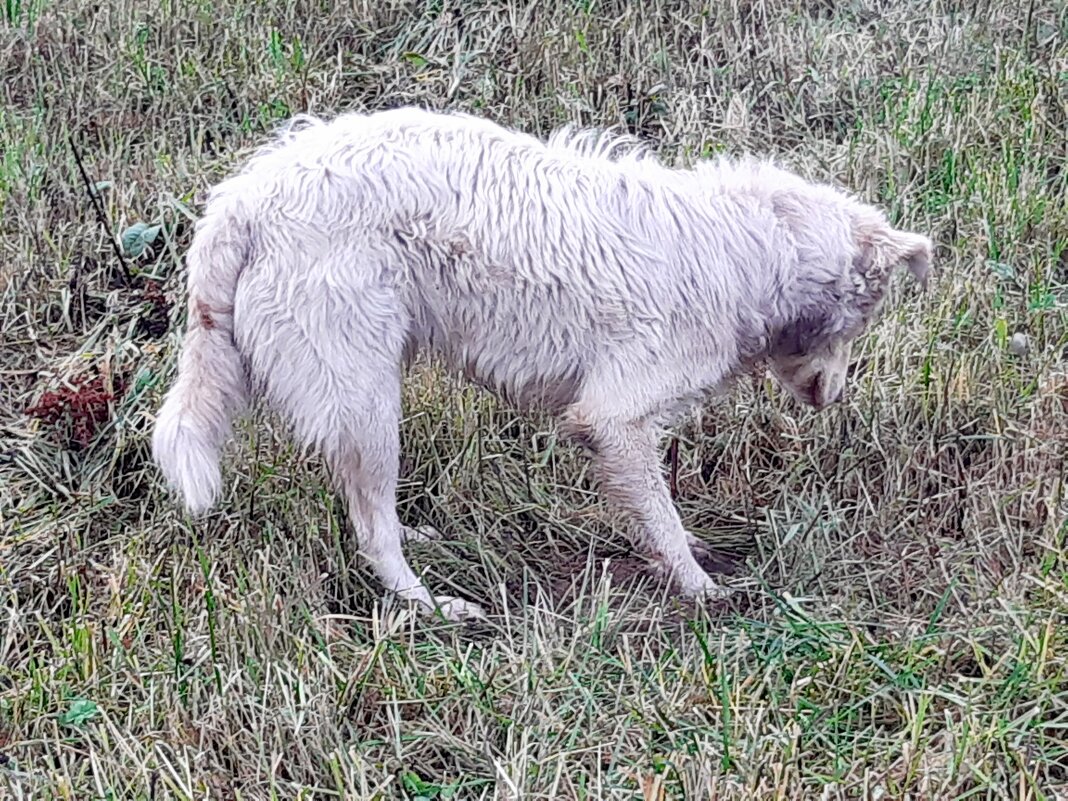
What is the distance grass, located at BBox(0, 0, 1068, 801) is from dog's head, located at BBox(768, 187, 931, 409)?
50 cm

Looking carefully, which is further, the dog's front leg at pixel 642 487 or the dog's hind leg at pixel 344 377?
the dog's front leg at pixel 642 487

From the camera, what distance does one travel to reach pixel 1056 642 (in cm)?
336

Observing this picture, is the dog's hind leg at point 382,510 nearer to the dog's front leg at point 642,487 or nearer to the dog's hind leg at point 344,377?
the dog's hind leg at point 344,377

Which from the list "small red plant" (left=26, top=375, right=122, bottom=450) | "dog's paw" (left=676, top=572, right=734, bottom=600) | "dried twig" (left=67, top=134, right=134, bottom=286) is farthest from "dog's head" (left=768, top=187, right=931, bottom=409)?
"dried twig" (left=67, top=134, right=134, bottom=286)

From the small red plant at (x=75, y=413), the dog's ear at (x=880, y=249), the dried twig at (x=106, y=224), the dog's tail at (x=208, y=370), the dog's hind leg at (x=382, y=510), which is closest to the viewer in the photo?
the dog's tail at (x=208, y=370)

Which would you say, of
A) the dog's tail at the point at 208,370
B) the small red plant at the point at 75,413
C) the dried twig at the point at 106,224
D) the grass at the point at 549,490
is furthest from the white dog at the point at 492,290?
the dried twig at the point at 106,224

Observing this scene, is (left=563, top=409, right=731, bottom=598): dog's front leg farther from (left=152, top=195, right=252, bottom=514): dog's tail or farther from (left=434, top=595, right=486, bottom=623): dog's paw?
(left=152, top=195, right=252, bottom=514): dog's tail

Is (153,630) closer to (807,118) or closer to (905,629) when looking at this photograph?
(905,629)

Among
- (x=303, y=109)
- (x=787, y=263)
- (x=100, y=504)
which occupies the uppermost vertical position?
(x=787, y=263)

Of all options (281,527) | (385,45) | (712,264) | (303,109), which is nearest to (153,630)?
(281,527)

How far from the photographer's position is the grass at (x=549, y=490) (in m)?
3.24

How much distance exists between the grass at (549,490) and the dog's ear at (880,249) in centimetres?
66

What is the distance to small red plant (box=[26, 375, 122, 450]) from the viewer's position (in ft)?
15.3

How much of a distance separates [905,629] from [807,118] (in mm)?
3585
